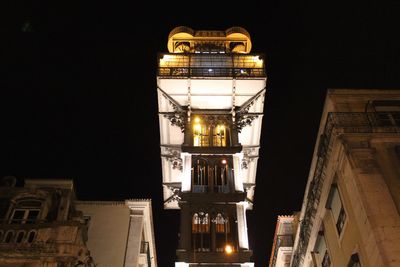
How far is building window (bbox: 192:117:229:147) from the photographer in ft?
123

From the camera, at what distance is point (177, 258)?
91.6 ft

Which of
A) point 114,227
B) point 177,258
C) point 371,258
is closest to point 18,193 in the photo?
point 114,227

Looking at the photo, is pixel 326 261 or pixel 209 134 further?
pixel 209 134

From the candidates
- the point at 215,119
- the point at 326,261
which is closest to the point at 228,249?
the point at 326,261

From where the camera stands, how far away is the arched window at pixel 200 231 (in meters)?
29.3

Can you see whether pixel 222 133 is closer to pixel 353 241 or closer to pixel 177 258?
pixel 177 258

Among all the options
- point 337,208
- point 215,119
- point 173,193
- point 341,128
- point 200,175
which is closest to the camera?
point 341,128

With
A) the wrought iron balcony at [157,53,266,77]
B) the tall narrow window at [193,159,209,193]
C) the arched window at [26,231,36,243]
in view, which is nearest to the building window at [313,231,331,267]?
the tall narrow window at [193,159,209,193]

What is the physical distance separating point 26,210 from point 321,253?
49.4ft

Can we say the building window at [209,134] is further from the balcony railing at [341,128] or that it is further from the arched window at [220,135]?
the balcony railing at [341,128]

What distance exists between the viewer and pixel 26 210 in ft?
80.7

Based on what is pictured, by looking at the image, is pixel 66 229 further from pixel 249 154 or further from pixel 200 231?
pixel 249 154

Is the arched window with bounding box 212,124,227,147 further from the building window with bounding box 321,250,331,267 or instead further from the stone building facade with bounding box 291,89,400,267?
the building window with bounding box 321,250,331,267

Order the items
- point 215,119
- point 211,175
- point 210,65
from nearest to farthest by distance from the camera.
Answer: point 211,175 < point 215,119 < point 210,65
